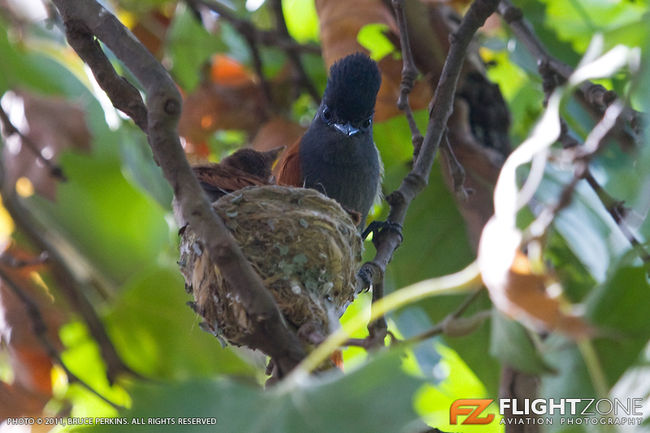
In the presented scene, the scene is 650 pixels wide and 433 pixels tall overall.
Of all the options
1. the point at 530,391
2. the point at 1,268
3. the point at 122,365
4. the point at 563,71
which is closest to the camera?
the point at 530,391

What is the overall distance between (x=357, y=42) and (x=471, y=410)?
1974mm

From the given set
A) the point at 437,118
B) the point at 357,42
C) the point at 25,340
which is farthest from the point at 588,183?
the point at 25,340

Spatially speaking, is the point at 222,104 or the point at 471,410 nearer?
the point at 471,410

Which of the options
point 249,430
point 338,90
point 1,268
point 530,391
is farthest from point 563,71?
point 1,268

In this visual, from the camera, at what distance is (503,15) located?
12.1ft

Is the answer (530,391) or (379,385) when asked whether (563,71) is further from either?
(379,385)

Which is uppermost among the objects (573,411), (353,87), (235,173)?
(573,411)

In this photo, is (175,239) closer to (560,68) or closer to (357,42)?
(357,42)

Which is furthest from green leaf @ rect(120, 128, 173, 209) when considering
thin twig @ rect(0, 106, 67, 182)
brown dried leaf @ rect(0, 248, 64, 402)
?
brown dried leaf @ rect(0, 248, 64, 402)

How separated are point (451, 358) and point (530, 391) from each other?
1342 mm

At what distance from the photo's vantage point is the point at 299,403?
164 cm

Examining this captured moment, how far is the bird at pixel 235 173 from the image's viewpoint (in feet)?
12.0

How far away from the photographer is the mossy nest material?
272 centimetres

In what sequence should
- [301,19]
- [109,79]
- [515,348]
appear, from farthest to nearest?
1. [301,19]
2. [109,79]
3. [515,348]
